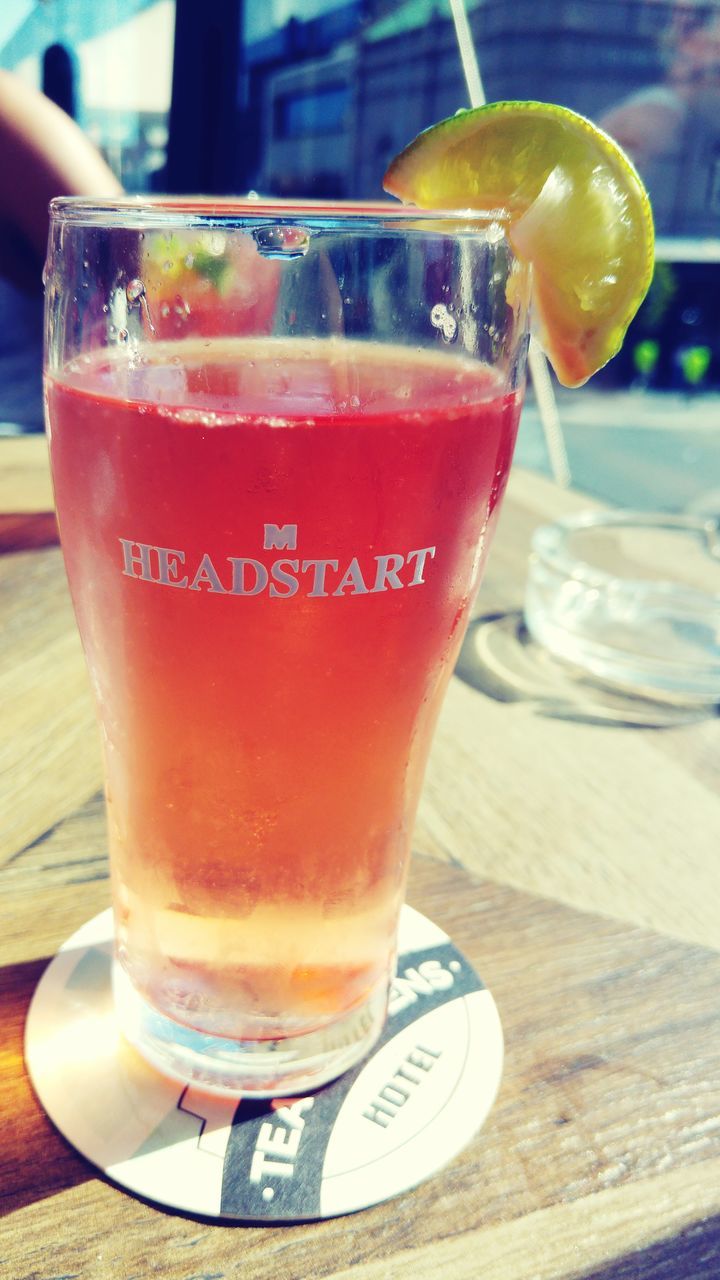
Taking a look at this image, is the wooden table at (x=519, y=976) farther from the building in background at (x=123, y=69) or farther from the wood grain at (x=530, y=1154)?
the building in background at (x=123, y=69)

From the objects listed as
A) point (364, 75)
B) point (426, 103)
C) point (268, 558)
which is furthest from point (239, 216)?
point (364, 75)

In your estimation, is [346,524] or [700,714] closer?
[346,524]

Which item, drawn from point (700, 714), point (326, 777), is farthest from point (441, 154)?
point (700, 714)

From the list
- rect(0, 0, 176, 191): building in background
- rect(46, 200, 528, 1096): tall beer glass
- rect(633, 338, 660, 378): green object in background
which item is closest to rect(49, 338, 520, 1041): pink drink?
rect(46, 200, 528, 1096): tall beer glass

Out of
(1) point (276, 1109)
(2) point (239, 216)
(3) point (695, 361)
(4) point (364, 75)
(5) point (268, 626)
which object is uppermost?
(4) point (364, 75)

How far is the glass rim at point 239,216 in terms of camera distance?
0.35 meters

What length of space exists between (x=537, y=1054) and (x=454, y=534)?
25 centimetres

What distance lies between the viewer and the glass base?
0.45 meters

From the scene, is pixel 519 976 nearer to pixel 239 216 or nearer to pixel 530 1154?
pixel 530 1154

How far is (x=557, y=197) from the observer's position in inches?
16.4

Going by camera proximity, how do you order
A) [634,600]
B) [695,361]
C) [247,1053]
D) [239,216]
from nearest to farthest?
[239,216] < [247,1053] < [634,600] < [695,361]

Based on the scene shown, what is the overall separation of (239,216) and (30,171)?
881mm

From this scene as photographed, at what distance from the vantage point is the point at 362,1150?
41cm

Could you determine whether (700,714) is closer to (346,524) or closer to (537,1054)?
(537,1054)
